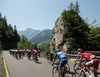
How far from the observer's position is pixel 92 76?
547 inches

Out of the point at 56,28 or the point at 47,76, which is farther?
the point at 56,28

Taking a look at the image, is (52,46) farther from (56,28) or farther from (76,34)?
(76,34)

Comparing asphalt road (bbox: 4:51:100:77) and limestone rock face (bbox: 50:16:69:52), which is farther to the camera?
limestone rock face (bbox: 50:16:69:52)

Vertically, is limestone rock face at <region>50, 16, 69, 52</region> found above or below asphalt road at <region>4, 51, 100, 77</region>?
above

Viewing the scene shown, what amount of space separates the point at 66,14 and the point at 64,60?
34582 millimetres

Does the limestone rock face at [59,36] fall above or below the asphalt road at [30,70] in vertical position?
above

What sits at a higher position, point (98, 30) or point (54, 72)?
point (98, 30)

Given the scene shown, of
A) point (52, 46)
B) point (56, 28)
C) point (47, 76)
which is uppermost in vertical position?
point (56, 28)

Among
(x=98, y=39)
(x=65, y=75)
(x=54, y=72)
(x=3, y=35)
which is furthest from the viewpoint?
(x=3, y=35)

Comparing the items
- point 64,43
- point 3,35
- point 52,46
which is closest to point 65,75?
point 64,43

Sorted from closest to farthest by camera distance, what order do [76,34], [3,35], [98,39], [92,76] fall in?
1. [92,76]
2. [76,34]
3. [98,39]
4. [3,35]

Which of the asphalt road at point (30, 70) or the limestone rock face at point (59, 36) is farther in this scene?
the limestone rock face at point (59, 36)

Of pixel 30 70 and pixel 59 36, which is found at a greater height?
pixel 59 36

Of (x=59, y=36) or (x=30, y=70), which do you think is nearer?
(x=30, y=70)
